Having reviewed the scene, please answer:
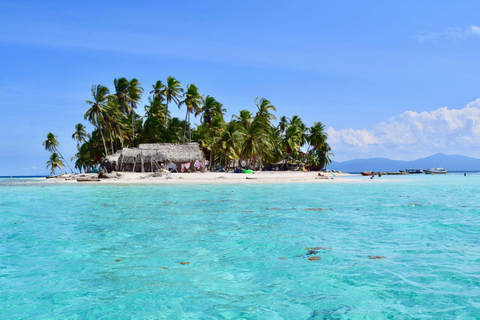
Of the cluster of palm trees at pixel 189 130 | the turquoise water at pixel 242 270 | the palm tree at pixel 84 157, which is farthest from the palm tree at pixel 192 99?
the turquoise water at pixel 242 270

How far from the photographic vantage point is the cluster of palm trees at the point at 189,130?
45.7 m

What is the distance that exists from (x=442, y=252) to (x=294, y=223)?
3.86 m

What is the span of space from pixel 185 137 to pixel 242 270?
5075 cm

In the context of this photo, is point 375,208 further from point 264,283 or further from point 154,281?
point 154,281

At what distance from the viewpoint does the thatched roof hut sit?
140 ft

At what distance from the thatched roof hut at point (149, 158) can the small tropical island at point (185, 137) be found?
12cm

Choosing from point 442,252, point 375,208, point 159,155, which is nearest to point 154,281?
point 442,252

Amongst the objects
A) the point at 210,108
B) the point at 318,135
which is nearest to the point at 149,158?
the point at 210,108

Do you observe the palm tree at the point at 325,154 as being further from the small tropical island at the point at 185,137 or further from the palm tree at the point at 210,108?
the palm tree at the point at 210,108

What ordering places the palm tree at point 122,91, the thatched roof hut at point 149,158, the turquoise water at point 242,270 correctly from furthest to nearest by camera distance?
1. the palm tree at point 122,91
2. the thatched roof hut at point 149,158
3. the turquoise water at point 242,270

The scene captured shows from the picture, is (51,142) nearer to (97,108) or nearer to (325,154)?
(97,108)

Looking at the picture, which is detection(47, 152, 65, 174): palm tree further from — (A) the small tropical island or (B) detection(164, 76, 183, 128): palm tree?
(B) detection(164, 76, 183, 128): palm tree

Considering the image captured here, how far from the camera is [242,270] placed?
17.2 feet

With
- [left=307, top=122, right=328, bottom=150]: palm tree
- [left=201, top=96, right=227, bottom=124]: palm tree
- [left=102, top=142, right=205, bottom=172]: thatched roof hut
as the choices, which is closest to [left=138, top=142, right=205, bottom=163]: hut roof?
[left=102, top=142, right=205, bottom=172]: thatched roof hut
